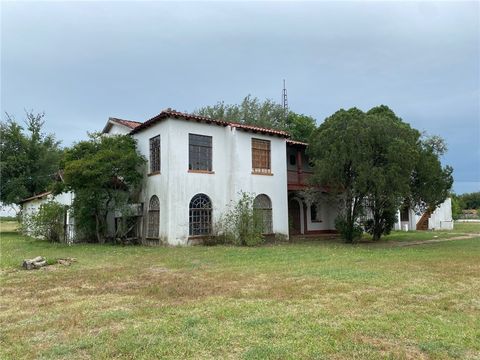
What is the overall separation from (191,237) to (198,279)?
→ 9.85 meters

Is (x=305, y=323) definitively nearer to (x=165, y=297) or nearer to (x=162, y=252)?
(x=165, y=297)

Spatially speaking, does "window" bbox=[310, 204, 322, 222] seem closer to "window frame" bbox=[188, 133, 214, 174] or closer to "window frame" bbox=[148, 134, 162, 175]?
"window frame" bbox=[188, 133, 214, 174]

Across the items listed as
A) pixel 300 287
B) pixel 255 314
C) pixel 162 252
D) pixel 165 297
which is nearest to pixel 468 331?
pixel 255 314

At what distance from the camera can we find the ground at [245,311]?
4.96 metres

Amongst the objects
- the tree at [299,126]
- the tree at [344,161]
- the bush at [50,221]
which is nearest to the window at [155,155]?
the bush at [50,221]

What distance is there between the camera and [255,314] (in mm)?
6395

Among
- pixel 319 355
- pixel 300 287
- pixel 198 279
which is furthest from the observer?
pixel 198 279

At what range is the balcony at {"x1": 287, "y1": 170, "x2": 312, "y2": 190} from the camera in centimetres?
2384

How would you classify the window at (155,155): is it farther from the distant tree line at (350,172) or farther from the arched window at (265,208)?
the arched window at (265,208)

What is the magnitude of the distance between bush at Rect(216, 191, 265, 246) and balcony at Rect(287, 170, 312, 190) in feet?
13.4

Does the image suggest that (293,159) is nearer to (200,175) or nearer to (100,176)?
(200,175)

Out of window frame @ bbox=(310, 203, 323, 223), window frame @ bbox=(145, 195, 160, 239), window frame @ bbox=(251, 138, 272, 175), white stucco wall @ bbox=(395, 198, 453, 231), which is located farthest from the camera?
white stucco wall @ bbox=(395, 198, 453, 231)

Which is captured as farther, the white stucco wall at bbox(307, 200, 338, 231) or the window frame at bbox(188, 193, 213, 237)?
the white stucco wall at bbox(307, 200, 338, 231)

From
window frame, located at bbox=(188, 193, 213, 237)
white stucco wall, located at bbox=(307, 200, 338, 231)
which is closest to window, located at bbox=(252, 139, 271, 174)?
window frame, located at bbox=(188, 193, 213, 237)
